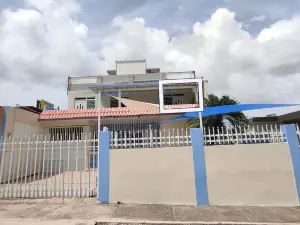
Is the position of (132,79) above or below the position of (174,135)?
above

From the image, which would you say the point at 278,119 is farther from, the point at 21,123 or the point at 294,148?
the point at 21,123

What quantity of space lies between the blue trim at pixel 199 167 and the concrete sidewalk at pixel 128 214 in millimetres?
352

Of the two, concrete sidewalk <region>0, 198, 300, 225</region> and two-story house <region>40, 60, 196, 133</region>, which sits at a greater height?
two-story house <region>40, 60, 196, 133</region>

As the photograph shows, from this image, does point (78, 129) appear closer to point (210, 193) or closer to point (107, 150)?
point (107, 150)

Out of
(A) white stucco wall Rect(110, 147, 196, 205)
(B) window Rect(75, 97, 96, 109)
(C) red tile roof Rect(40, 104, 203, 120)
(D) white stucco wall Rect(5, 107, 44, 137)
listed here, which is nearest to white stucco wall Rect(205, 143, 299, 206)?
(A) white stucco wall Rect(110, 147, 196, 205)

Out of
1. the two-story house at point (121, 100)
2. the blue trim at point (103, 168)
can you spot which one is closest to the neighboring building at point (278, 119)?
the two-story house at point (121, 100)

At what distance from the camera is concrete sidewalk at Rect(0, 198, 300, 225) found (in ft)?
17.0

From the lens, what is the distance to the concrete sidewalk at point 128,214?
5172mm

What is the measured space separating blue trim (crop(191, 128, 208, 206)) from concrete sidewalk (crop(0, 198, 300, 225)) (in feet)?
1.16

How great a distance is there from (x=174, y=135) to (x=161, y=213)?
85.0 inches

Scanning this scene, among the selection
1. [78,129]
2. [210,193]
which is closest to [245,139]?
[210,193]

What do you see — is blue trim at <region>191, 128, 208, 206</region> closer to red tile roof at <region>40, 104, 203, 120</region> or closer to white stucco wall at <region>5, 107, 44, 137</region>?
red tile roof at <region>40, 104, 203, 120</region>

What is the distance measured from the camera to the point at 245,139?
664cm

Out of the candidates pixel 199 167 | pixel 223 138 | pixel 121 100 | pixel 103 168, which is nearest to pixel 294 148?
pixel 223 138
